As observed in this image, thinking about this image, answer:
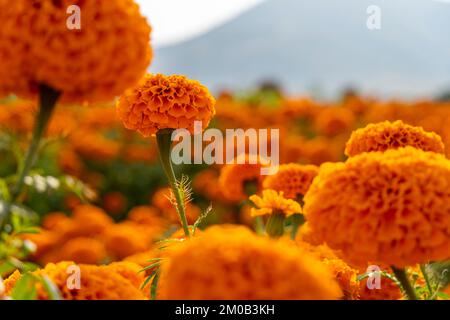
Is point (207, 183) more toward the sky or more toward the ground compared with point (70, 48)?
more toward the sky

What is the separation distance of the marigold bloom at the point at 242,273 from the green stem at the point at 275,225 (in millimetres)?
478

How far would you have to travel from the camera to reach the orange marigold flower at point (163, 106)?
1.24 meters

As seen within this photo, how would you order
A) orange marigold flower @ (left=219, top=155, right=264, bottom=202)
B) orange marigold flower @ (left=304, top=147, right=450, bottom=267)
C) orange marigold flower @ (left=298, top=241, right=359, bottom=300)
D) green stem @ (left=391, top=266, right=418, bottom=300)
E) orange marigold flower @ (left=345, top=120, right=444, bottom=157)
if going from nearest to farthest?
orange marigold flower @ (left=304, top=147, right=450, bottom=267), green stem @ (left=391, top=266, right=418, bottom=300), orange marigold flower @ (left=298, top=241, right=359, bottom=300), orange marigold flower @ (left=345, top=120, right=444, bottom=157), orange marigold flower @ (left=219, top=155, right=264, bottom=202)

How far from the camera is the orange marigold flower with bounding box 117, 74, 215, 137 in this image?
1.24 meters

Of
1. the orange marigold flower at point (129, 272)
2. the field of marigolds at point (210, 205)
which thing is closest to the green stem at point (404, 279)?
the field of marigolds at point (210, 205)

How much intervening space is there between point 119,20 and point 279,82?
906cm

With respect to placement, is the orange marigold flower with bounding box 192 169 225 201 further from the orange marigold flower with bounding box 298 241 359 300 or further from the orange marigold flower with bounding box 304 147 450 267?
the orange marigold flower with bounding box 304 147 450 267

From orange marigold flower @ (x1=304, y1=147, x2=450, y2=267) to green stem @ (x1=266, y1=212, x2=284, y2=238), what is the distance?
1.11 ft

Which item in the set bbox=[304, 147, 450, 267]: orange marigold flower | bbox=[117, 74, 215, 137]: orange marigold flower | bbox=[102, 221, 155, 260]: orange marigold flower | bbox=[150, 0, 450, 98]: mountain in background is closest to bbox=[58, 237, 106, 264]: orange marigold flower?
bbox=[102, 221, 155, 260]: orange marigold flower

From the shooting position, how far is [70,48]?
861 millimetres

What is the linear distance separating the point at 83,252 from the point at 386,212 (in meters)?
2.30

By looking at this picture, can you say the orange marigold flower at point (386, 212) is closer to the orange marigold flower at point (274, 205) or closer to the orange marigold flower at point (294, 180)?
the orange marigold flower at point (274, 205)

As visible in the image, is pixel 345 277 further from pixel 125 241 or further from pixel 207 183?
pixel 207 183

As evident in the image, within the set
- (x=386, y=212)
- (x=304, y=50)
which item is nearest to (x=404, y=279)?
(x=386, y=212)
